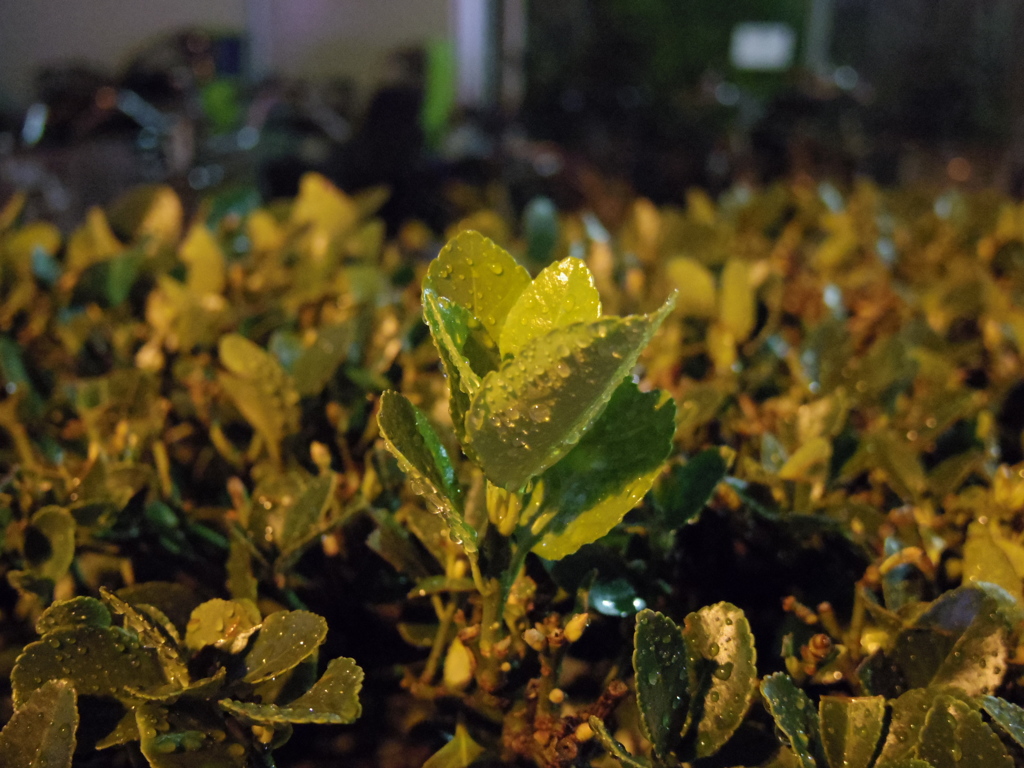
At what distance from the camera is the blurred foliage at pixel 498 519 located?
31.5 inches

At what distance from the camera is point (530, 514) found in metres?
0.84

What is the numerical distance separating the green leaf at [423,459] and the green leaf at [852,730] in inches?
15.4

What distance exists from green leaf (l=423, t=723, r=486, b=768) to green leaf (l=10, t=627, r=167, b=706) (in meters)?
0.29

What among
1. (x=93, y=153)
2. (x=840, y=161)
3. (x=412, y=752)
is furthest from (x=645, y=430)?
(x=840, y=161)

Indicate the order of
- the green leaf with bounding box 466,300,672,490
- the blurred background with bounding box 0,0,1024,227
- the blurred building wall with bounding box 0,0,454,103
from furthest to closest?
1. the blurred building wall with bounding box 0,0,454,103
2. the blurred background with bounding box 0,0,1024,227
3. the green leaf with bounding box 466,300,672,490

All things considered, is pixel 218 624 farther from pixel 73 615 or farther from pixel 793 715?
pixel 793 715

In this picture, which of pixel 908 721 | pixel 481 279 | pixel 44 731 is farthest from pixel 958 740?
pixel 44 731

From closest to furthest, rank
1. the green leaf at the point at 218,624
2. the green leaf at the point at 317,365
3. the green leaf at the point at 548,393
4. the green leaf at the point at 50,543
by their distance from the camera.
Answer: the green leaf at the point at 548,393
the green leaf at the point at 218,624
the green leaf at the point at 50,543
the green leaf at the point at 317,365

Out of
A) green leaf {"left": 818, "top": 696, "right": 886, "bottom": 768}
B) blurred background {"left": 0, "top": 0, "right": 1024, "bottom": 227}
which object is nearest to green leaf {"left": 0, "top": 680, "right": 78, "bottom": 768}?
green leaf {"left": 818, "top": 696, "right": 886, "bottom": 768}

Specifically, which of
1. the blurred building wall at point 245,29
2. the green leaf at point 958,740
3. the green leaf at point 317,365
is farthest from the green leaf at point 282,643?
the blurred building wall at point 245,29

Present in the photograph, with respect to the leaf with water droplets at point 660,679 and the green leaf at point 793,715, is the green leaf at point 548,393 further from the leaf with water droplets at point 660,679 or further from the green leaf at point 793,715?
the green leaf at point 793,715

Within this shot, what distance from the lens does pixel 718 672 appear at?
85 cm

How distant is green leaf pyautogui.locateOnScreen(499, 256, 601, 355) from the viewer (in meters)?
0.79

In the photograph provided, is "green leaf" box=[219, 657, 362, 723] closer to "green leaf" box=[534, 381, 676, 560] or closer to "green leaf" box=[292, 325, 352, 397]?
"green leaf" box=[534, 381, 676, 560]
